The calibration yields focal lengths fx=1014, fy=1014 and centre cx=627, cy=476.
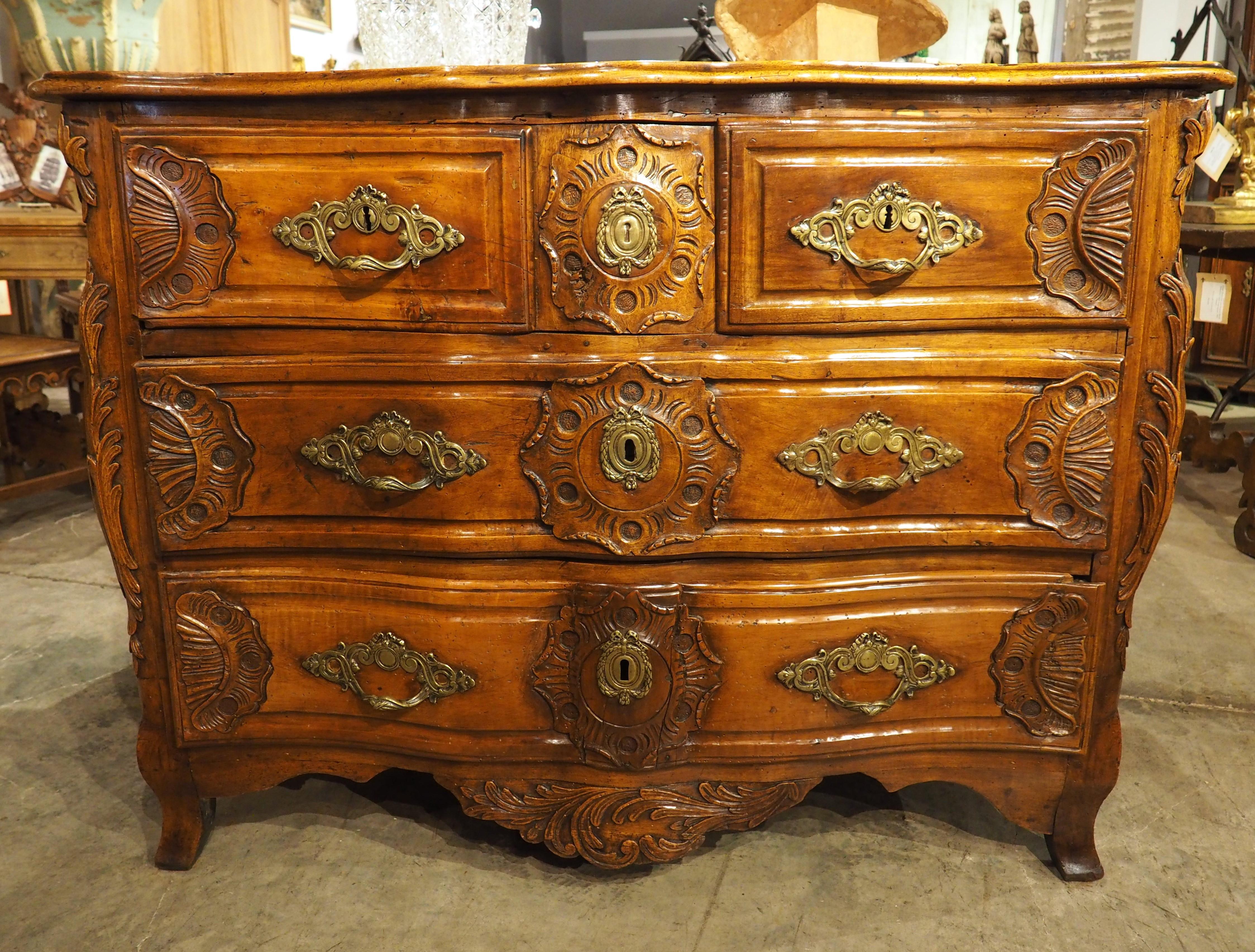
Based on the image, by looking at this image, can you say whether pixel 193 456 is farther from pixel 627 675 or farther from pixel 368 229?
pixel 627 675

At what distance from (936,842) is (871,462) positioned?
2.26 ft

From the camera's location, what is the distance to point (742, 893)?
1503mm

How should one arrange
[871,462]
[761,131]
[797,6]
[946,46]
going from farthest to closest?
1. [946,46]
2. [797,6]
3. [871,462]
4. [761,131]

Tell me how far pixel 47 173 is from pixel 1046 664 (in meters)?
3.48

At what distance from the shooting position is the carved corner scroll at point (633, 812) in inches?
57.1

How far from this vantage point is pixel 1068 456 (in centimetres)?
135

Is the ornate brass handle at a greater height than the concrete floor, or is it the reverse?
the ornate brass handle

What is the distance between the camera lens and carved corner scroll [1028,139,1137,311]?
1268 millimetres

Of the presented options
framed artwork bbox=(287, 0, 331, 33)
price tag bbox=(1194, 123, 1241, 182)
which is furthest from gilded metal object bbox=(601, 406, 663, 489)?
framed artwork bbox=(287, 0, 331, 33)

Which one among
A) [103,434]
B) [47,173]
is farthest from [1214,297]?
[47,173]

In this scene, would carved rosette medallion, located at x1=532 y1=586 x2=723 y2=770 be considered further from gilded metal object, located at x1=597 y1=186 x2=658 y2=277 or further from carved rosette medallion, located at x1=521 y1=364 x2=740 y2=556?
gilded metal object, located at x1=597 y1=186 x2=658 y2=277

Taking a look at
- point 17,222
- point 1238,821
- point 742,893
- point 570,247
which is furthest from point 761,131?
point 17,222

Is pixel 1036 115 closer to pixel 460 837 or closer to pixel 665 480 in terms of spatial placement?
pixel 665 480

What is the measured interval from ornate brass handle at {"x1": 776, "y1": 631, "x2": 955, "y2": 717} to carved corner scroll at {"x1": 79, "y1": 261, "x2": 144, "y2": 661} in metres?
0.93
